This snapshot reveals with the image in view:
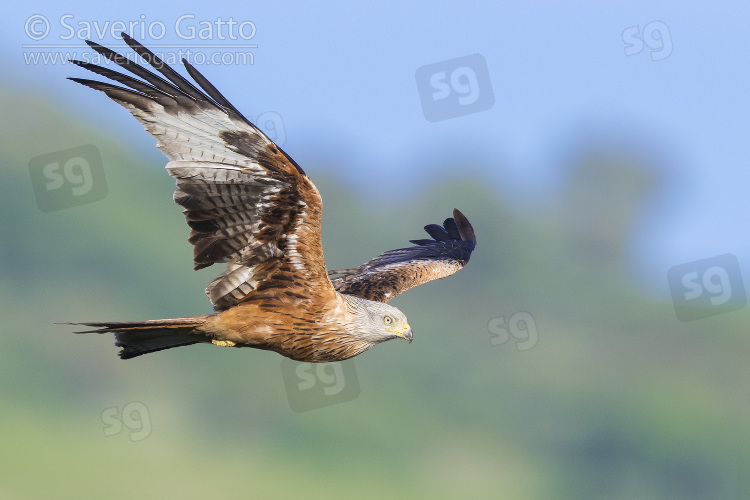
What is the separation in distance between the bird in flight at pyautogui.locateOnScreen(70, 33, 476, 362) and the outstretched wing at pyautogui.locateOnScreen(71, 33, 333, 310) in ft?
0.03

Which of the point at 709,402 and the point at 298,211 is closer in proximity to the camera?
the point at 298,211

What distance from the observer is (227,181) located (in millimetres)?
12617

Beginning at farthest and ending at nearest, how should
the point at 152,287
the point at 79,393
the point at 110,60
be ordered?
the point at 152,287 < the point at 79,393 < the point at 110,60

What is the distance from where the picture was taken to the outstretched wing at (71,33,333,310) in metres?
12.3

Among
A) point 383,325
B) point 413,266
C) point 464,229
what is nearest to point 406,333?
point 383,325

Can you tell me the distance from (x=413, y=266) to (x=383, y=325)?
13.6 feet

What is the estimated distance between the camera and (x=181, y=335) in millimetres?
13375

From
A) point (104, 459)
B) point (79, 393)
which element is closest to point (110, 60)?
point (104, 459)

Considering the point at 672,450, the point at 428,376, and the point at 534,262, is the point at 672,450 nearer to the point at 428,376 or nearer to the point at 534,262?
the point at 428,376

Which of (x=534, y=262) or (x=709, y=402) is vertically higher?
(x=534, y=262)

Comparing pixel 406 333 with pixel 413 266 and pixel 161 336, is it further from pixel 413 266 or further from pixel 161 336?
pixel 413 266

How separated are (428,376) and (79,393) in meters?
34.3

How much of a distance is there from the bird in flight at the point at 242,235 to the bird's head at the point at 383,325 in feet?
0.04

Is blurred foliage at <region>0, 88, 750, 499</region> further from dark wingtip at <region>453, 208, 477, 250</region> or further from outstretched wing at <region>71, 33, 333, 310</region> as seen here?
outstretched wing at <region>71, 33, 333, 310</region>
